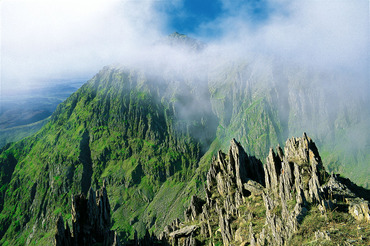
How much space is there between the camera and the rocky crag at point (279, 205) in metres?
46.3

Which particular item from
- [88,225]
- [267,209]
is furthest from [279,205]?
[88,225]

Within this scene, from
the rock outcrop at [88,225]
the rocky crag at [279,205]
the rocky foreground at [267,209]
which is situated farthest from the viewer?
the rock outcrop at [88,225]

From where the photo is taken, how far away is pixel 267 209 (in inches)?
2616

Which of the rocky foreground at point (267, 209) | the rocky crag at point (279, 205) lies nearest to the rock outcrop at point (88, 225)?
the rocky foreground at point (267, 209)

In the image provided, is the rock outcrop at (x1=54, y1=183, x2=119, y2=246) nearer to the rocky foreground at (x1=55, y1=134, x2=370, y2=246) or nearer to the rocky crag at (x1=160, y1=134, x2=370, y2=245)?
the rocky foreground at (x1=55, y1=134, x2=370, y2=246)

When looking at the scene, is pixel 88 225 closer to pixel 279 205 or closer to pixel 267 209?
pixel 267 209

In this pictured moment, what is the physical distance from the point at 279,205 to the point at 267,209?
3598mm

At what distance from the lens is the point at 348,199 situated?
50688 mm

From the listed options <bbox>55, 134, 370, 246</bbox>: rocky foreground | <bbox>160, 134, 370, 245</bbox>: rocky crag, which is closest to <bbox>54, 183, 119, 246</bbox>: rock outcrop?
<bbox>55, 134, 370, 246</bbox>: rocky foreground

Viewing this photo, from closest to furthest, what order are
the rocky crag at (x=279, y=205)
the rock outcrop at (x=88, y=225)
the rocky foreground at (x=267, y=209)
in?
the rocky crag at (x=279, y=205) < the rocky foreground at (x=267, y=209) < the rock outcrop at (x=88, y=225)

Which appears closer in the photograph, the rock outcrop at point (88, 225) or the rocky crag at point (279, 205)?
the rocky crag at point (279, 205)

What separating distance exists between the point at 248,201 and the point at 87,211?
174 feet

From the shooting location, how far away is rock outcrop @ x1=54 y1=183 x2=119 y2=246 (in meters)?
58.3

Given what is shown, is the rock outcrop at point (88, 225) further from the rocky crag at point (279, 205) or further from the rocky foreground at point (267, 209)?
the rocky crag at point (279, 205)
